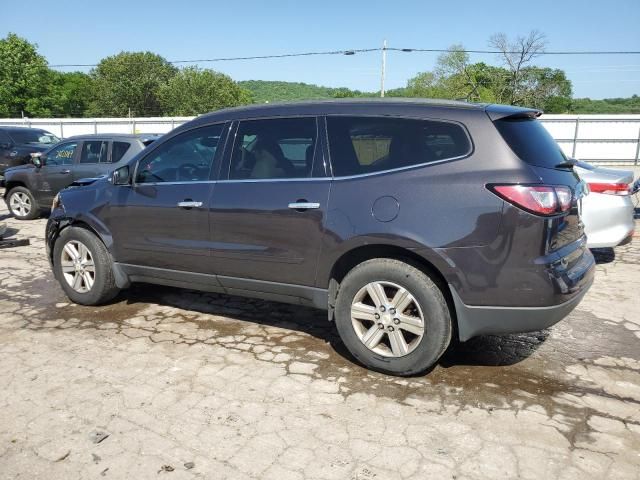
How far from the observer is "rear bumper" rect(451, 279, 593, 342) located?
3.05 meters

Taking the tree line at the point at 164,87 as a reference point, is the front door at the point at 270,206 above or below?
below

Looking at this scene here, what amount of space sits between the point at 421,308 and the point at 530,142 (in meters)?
1.25

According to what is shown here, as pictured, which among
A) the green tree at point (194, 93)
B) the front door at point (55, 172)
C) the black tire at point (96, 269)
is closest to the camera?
the black tire at point (96, 269)

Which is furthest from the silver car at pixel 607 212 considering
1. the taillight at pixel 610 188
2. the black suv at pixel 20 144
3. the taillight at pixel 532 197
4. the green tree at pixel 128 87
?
the green tree at pixel 128 87

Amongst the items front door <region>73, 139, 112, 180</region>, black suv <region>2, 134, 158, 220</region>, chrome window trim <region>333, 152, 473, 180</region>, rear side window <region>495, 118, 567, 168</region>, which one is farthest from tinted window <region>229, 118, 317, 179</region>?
front door <region>73, 139, 112, 180</region>

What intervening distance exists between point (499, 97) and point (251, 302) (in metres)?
46.6

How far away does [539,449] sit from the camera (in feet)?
8.64

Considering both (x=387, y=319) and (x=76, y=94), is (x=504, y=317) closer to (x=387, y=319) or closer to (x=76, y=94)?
(x=387, y=319)

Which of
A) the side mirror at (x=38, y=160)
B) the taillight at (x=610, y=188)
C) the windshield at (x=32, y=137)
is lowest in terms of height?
the taillight at (x=610, y=188)

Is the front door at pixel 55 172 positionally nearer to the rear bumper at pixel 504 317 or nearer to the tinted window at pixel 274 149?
the tinted window at pixel 274 149

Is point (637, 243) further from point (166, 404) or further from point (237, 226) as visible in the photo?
point (166, 404)

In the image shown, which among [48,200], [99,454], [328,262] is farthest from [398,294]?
[48,200]

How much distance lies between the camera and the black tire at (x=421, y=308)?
3.21 meters

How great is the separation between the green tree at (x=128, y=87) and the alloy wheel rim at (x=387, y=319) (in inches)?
2911
